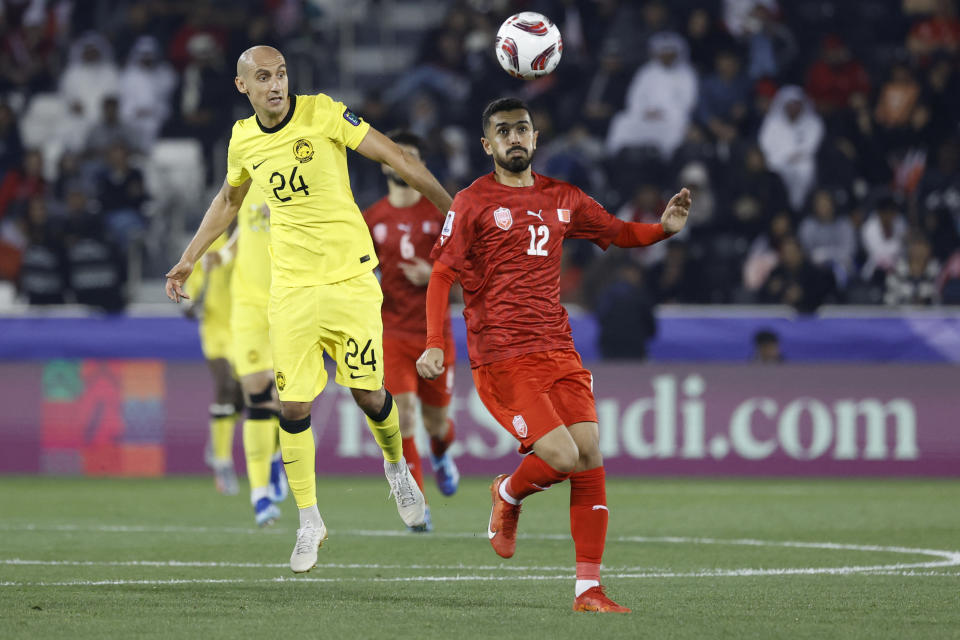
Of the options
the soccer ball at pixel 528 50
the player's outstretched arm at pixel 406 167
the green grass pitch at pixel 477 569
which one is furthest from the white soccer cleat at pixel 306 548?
the soccer ball at pixel 528 50

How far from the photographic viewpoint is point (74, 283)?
17.9 meters

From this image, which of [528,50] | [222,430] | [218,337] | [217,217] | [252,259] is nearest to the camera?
[528,50]

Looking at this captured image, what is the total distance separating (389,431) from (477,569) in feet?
3.03

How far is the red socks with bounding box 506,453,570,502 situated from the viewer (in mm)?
7570

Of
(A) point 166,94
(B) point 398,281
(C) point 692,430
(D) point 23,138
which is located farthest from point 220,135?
(B) point 398,281

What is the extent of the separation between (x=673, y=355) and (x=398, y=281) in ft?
20.2

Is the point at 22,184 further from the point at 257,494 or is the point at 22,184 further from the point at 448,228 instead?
the point at 448,228

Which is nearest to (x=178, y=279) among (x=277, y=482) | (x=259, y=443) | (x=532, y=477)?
(x=532, y=477)

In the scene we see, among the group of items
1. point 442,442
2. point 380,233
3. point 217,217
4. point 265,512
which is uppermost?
point 217,217

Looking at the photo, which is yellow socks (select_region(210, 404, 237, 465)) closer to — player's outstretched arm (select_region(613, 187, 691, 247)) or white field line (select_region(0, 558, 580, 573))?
white field line (select_region(0, 558, 580, 573))

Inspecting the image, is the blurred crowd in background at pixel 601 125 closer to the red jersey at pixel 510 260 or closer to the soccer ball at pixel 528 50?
the soccer ball at pixel 528 50

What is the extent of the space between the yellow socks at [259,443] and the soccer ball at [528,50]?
Answer: 13.6ft

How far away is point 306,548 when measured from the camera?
320 inches

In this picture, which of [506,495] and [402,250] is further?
[402,250]
